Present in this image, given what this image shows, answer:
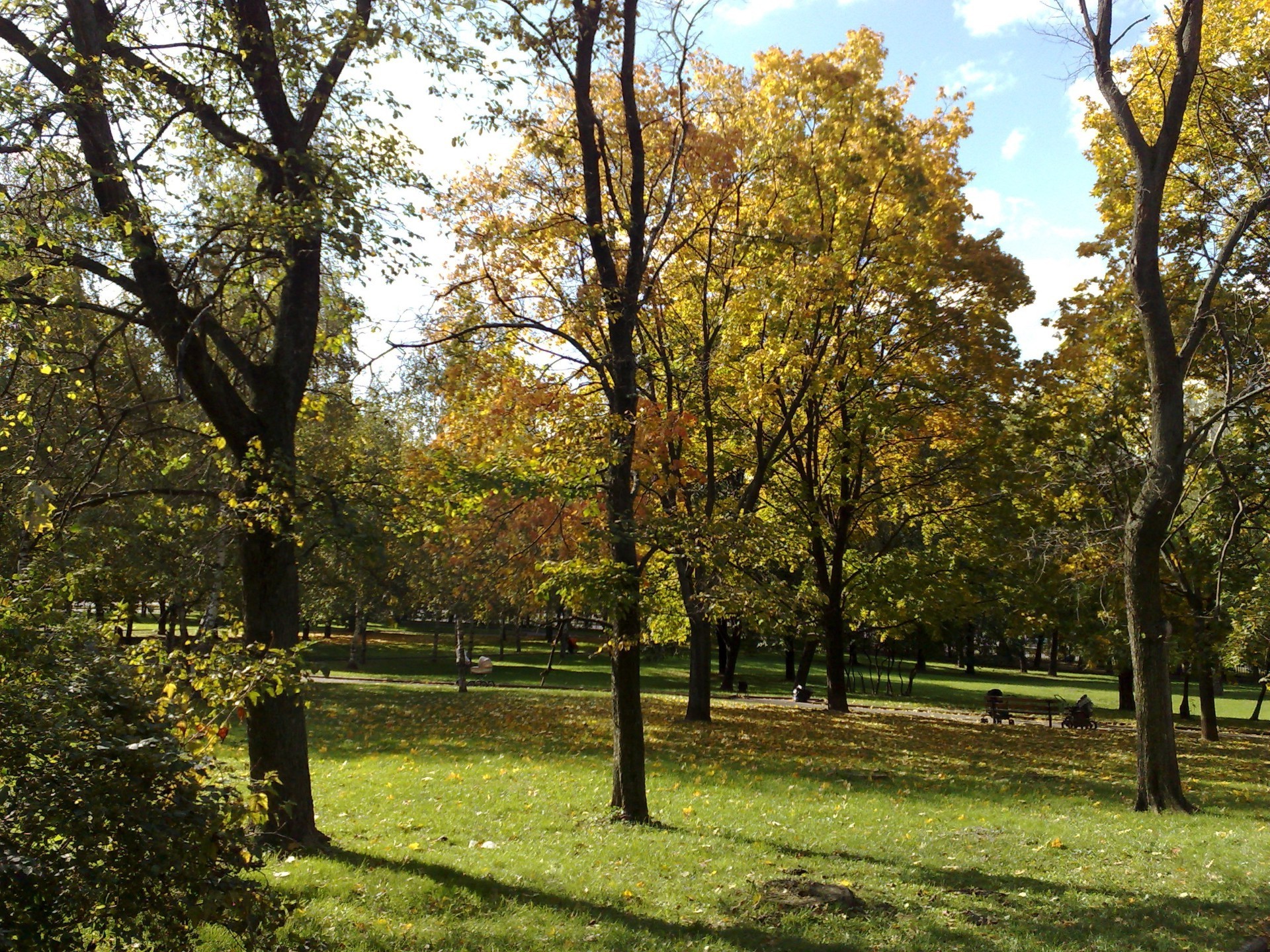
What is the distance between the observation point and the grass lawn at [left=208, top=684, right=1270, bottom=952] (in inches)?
231

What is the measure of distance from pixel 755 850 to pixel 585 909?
2470mm

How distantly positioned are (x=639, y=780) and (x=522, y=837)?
1410 mm

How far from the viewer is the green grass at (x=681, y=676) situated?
32.7m

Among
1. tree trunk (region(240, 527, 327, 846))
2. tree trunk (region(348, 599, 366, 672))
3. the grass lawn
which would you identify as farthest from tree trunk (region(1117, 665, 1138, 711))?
tree trunk (region(240, 527, 327, 846))

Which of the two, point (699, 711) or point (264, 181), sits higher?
point (264, 181)

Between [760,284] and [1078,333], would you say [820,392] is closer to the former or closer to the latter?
[760,284]

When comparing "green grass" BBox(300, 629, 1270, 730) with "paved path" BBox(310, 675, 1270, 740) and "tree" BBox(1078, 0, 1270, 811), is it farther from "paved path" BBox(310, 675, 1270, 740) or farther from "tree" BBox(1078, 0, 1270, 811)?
"tree" BBox(1078, 0, 1270, 811)

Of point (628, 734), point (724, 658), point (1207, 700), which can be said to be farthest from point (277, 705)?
point (724, 658)

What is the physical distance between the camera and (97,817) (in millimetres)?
2951

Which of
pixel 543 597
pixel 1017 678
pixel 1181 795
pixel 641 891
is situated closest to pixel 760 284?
pixel 543 597

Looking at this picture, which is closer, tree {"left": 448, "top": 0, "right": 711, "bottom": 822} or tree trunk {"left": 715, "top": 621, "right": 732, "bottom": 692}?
tree {"left": 448, "top": 0, "right": 711, "bottom": 822}

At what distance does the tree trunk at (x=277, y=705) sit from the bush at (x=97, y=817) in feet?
12.6

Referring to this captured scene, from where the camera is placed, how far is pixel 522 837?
27.4ft

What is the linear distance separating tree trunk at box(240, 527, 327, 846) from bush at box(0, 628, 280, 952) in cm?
385
